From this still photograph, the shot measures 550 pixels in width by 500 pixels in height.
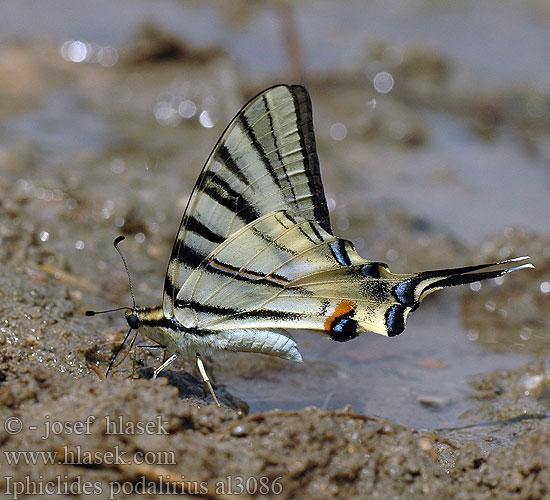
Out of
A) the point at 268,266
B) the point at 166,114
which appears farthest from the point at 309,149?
the point at 166,114

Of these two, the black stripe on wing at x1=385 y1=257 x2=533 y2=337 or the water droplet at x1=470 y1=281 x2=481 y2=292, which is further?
the water droplet at x1=470 y1=281 x2=481 y2=292

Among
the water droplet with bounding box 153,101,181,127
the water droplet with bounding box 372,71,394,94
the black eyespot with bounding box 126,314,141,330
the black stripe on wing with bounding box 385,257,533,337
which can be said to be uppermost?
the water droplet with bounding box 372,71,394,94

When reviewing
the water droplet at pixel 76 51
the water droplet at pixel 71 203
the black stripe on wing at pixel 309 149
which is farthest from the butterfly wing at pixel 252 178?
the water droplet at pixel 76 51

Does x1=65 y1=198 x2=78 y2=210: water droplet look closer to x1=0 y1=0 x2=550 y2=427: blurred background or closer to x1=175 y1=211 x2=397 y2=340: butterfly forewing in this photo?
x1=0 y1=0 x2=550 y2=427: blurred background

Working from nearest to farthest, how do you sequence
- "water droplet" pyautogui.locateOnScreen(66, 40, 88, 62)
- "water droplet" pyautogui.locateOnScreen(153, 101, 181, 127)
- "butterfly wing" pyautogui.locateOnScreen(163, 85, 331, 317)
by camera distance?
"butterfly wing" pyautogui.locateOnScreen(163, 85, 331, 317) → "water droplet" pyautogui.locateOnScreen(153, 101, 181, 127) → "water droplet" pyautogui.locateOnScreen(66, 40, 88, 62)

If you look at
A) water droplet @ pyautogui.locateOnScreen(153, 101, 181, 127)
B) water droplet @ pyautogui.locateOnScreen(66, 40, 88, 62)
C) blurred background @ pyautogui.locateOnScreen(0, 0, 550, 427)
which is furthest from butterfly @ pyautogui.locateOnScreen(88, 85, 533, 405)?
water droplet @ pyautogui.locateOnScreen(66, 40, 88, 62)

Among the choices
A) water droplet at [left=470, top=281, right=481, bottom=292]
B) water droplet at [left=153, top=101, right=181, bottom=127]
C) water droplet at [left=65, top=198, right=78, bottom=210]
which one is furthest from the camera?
water droplet at [left=153, top=101, right=181, bottom=127]

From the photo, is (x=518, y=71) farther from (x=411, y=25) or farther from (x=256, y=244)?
(x=256, y=244)

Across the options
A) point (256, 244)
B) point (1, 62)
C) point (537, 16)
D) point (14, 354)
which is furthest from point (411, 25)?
point (14, 354)
